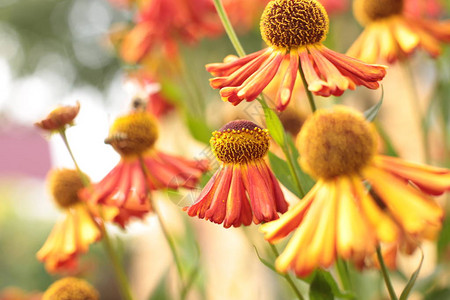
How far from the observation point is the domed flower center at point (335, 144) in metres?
0.28

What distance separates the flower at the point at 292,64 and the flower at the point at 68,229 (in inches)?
9.6

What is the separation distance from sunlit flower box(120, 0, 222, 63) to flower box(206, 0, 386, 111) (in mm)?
430

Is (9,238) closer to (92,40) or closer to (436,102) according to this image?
(436,102)

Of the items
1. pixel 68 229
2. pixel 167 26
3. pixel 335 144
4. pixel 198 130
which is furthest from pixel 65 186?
pixel 335 144

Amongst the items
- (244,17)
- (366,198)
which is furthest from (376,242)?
(244,17)

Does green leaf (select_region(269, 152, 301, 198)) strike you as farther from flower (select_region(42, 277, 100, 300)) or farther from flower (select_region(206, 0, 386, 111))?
flower (select_region(42, 277, 100, 300))

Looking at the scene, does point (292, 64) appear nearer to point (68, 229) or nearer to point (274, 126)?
point (274, 126)

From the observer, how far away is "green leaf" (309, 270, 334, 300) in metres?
0.36

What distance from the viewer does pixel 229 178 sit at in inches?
14.2

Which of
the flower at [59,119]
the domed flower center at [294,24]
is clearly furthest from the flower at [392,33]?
the flower at [59,119]

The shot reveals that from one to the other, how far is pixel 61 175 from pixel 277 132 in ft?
1.23

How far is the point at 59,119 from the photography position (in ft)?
1.42

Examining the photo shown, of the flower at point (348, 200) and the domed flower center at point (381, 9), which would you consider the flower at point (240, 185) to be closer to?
the flower at point (348, 200)

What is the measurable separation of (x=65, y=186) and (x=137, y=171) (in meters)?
0.16
